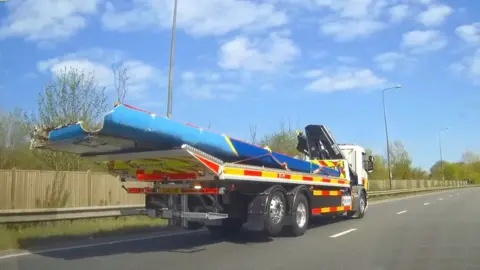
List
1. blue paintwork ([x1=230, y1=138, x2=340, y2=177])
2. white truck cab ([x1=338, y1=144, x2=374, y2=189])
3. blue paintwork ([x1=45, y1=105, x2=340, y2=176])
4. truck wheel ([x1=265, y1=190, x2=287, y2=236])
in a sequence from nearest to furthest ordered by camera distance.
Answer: blue paintwork ([x1=45, y1=105, x2=340, y2=176]), blue paintwork ([x1=230, y1=138, x2=340, y2=177]), truck wheel ([x1=265, y1=190, x2=287, y2=236]), white truck cab ([x1=338, y1=144, x2=374, y2=189])

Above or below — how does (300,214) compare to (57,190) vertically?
Result: below

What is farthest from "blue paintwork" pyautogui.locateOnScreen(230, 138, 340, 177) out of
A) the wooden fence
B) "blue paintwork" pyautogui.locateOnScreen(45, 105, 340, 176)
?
the wooden fence

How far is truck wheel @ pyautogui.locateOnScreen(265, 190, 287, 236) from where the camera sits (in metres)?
11.2

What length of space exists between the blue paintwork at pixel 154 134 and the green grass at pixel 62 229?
3359mm

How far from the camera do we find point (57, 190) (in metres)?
16.8

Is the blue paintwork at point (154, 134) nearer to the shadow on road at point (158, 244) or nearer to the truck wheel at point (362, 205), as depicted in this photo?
the shadow on road at point (158, 244)

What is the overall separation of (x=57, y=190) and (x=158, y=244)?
6990mm

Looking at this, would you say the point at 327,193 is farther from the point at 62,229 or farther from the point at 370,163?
the point at 62,229

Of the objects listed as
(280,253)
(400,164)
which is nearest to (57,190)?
(280,253)

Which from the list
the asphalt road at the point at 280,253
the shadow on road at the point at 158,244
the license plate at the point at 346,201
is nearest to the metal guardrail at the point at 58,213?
the shadow on road at the point at 158,244

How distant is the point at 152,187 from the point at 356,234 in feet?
19.1

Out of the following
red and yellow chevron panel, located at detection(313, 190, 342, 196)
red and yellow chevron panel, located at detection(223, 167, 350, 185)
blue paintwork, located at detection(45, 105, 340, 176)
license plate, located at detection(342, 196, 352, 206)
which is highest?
blue paintwork, located at detection(45, 105, 340, 176)

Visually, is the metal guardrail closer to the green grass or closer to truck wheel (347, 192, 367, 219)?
the green grass

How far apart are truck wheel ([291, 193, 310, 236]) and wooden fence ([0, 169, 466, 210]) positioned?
870 centimetres
